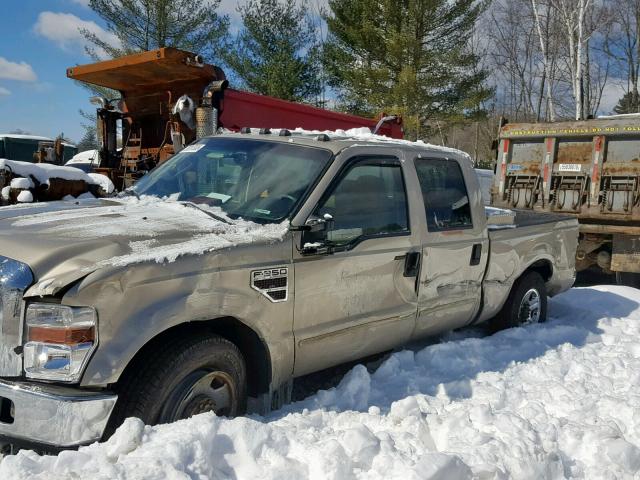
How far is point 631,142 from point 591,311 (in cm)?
367

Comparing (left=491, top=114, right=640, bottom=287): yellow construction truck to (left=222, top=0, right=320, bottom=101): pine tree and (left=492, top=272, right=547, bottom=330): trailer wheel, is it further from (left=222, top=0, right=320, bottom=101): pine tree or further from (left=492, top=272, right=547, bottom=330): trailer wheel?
(left=222, top=0, right=320, bottom=101): pine tree

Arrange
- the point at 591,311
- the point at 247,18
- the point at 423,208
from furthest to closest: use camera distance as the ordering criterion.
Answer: the point at 247,18 → the point at 591,311 → the point at 423,208

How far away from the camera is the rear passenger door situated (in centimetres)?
418

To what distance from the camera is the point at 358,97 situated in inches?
899

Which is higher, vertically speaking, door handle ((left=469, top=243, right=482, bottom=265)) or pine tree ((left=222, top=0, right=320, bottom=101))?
pine tree ((left=222, top=0, right=320, bottom=101))

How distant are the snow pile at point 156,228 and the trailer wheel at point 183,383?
1.53 ft

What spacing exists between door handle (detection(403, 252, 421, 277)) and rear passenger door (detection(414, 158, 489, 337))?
0.20 ft

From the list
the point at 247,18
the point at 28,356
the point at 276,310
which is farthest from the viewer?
the point at 247,18

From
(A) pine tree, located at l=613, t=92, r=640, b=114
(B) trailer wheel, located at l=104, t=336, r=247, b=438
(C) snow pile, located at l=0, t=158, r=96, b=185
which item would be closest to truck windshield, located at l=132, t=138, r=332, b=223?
(B) trailer wheel, located at l=104, t=336, r=247, b=438

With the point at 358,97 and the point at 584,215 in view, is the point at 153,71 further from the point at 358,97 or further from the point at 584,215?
the point at 358,97

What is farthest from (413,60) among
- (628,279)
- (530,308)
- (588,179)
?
(530,308)

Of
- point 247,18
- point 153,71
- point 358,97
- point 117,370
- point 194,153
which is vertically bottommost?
point 117,370

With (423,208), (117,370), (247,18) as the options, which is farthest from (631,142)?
(247,18)

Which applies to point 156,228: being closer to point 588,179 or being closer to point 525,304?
point 525,304
